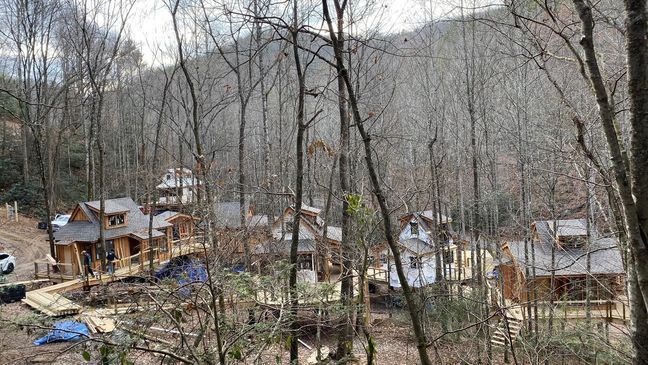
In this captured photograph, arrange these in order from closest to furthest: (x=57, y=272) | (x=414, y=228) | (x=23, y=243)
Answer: (x=57, y=272) < (x=414, y=228) < (x=23, y=243)

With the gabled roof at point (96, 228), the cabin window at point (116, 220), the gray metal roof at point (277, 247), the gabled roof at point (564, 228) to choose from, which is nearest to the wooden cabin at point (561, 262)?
the gabled roof at point (564, 228)

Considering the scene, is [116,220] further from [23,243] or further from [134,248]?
[23,243]

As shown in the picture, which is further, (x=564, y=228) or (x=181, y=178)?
(x=564, y=228)

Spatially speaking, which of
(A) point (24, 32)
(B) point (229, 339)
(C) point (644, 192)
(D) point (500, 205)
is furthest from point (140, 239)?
(C) point (644, 192)

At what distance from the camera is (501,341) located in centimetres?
1376

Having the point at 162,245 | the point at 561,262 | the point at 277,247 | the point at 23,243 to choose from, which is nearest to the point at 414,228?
the point at 561,262

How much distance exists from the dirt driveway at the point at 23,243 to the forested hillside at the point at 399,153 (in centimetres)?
183

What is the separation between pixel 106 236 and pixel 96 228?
0.53 metres

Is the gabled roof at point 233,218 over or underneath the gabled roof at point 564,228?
over

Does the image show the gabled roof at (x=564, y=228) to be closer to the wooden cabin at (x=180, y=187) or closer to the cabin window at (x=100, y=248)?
the wooden cabin at (x=180, y=187)

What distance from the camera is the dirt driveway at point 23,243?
61.8ft

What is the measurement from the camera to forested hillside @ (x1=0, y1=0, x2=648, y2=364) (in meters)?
3.18

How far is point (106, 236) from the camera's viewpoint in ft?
60.0

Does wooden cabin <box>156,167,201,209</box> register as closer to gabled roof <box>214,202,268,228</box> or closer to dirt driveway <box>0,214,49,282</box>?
gabled roof <box>214,202,268,228</box>
